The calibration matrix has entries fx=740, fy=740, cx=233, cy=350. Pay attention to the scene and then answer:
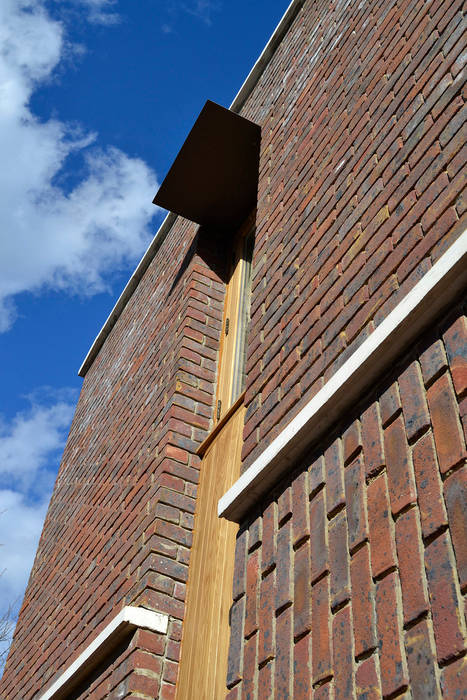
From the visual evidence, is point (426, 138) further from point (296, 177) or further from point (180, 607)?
point (180, 607)

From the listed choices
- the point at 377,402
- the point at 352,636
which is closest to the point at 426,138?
the point at 377,402

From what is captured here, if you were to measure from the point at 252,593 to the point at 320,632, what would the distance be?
53 cm

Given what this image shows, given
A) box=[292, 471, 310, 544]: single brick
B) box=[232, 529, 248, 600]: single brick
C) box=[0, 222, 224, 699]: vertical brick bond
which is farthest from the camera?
box=[0, 222, 224, 699]: vertical brick bond

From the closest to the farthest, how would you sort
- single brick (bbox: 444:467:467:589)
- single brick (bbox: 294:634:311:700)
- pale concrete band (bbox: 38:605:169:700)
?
single brick (bbox: 444:467:467:589)
single brick (bbox: 294:634:311:700)
pale concrete band (bbox: 38:605:169:700)

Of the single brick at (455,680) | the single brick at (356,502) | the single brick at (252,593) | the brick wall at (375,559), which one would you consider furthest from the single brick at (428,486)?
the single brick at (252,593)

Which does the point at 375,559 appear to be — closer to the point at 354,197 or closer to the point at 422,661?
the point at 422,661

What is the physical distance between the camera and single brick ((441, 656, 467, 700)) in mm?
1581

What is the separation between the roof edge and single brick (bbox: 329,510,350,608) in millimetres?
4764

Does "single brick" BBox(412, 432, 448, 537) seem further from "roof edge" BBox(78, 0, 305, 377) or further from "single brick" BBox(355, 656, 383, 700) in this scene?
"roof edge" BBox(78, 0, 305, 377)

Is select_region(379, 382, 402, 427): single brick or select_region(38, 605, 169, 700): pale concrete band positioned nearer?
select_region(379, 382, 402, 427): single brick

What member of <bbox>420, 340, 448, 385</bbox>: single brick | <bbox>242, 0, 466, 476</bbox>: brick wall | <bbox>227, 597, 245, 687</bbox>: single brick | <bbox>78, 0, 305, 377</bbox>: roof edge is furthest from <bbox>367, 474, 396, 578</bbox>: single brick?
<bbox>78, 0, 305, 377</bbox>: roof edge

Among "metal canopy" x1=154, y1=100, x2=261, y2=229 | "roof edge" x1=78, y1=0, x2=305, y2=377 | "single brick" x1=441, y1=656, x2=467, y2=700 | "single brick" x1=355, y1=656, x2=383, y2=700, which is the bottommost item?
"single brick" x1=441, y1=656, x2=467, y2=700

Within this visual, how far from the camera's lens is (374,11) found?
4.13 metres

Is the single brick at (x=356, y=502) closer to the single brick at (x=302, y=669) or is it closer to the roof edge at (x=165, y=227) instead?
the single brick at (x=302, y=669)
